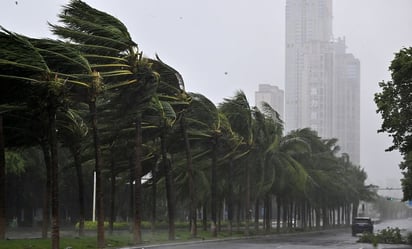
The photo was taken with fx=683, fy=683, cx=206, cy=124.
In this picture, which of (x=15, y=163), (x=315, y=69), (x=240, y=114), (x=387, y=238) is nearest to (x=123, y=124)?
(x=240, y=114)

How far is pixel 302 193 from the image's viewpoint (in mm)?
67688

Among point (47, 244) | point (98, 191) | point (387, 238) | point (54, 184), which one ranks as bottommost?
point (387, 238)

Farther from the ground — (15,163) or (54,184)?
(15,163)

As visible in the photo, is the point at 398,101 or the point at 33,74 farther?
the point at 398,101

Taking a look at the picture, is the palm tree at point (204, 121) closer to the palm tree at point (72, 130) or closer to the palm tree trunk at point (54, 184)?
the palm tree at point (72, 130)

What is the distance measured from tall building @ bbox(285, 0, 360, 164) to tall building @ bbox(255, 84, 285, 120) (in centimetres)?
581

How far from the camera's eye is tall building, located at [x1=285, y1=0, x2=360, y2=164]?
101 meters

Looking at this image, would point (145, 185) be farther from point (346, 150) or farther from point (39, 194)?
point (346, 150)

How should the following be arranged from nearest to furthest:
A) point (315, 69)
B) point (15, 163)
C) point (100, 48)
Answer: point (100, 48) < point (15, 163) < point (315, 69)

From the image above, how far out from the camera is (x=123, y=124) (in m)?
37.2

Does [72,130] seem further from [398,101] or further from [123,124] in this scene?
[398,101]

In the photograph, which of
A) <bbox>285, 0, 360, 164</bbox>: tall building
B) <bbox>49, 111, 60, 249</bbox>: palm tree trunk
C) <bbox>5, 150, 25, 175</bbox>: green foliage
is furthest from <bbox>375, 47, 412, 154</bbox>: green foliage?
<bbox>285, 0, 360, 164</bbox>: tall building

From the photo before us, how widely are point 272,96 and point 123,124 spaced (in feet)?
180

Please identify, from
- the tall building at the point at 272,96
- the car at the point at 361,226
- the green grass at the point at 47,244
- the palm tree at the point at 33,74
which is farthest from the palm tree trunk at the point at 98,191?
the tall building at the point at 272,96
